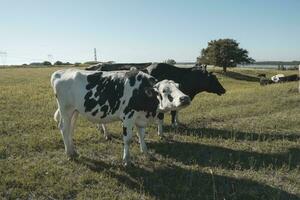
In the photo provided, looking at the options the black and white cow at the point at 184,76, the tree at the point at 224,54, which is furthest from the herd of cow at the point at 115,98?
the tree at the point at 224,54

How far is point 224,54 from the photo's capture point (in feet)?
229

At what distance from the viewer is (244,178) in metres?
8.07

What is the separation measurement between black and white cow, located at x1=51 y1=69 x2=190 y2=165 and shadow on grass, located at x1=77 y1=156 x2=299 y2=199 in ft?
2.27

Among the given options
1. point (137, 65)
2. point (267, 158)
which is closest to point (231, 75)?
point (137, 65)

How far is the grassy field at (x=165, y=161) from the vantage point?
7.38 m

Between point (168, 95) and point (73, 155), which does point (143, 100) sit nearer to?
point (168, 95)

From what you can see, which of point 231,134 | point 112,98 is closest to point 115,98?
point 112,98

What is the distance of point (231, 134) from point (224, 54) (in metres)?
59.4

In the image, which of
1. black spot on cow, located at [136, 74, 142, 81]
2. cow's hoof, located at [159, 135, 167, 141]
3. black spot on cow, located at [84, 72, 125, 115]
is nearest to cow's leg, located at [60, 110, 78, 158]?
black spot on cow, located at [84, 72, 125, 115]

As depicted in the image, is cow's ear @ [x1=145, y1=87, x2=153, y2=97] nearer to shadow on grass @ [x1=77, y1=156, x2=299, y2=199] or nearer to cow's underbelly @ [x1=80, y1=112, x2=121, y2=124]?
cow's underbelly @ [x1=80, y1=112, x2=121, y2=124]

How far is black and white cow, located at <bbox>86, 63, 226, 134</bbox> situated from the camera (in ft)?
42.3

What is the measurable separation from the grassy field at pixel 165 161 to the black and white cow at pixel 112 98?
32.3 inches

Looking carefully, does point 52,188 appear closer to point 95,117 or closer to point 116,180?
point 116,180

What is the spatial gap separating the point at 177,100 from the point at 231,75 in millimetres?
54840
